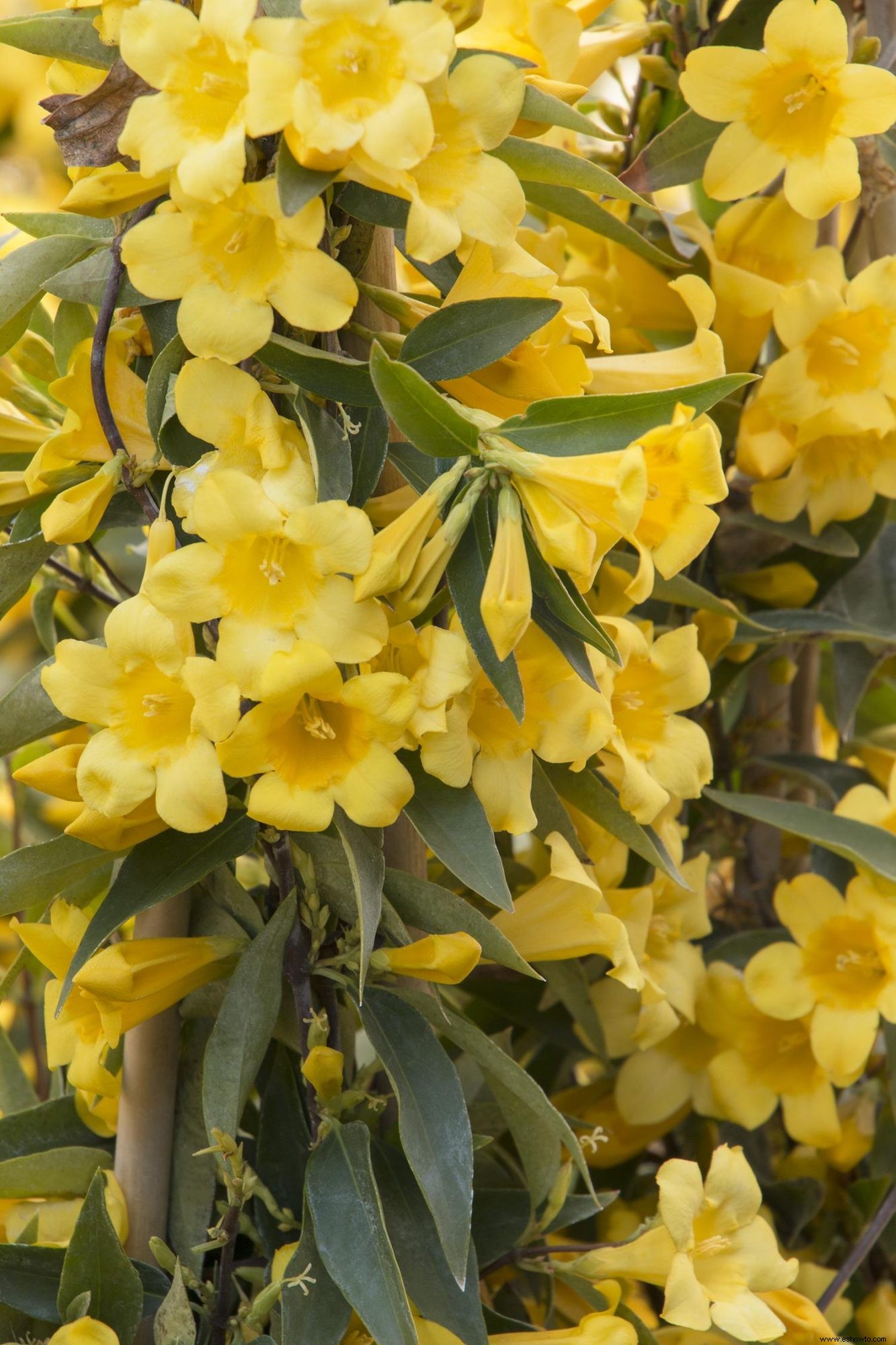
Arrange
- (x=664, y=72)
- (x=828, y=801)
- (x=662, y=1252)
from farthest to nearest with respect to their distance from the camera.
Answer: (x=828, y=801)
(x=664, y=72)
(x=662, y=1252)

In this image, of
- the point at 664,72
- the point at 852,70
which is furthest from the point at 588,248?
the point at 852,70

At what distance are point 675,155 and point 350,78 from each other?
0.37 metres

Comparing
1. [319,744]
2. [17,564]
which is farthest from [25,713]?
[319,744]

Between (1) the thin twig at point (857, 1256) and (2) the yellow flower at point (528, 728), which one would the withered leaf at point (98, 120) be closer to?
(2) the yellow flower at point (528, 728)

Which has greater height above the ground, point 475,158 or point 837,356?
point 475,158

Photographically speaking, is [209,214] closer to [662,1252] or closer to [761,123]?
[761,123]

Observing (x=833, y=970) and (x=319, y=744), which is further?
(x=833, y=970)

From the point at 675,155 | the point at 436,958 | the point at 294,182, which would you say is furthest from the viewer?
the point at 675,155

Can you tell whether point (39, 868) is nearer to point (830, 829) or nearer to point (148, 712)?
point (148, 712)

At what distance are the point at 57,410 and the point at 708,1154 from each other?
0.68 metres

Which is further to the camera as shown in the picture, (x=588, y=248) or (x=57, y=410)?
(x=588, y=248)

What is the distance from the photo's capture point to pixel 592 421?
1.58 feet

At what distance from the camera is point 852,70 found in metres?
0.66

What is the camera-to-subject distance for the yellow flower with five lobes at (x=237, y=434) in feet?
1.62
